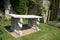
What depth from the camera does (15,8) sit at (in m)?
15.4

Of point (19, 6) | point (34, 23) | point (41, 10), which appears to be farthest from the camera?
point (41, 10)

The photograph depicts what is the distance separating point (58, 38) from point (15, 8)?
6.93 meters

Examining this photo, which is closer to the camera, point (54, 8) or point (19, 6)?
point (19, 6)

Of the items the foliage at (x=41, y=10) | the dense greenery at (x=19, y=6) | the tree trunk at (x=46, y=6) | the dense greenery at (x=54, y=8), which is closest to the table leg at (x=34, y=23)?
the dense greenery at (x=19, y=6)

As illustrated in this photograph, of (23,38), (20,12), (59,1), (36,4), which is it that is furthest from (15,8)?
(23,38)

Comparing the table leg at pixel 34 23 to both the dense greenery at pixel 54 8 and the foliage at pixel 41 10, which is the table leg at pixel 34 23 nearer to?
the foliage at pixel 41 10

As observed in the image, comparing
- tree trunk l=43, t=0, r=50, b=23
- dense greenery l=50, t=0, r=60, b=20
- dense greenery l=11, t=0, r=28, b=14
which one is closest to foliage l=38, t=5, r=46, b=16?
tree trunk l=43, t=0, r=50, b=23

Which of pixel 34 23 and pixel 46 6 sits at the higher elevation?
pixel 46 6

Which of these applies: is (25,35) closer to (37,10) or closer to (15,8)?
(15,8)

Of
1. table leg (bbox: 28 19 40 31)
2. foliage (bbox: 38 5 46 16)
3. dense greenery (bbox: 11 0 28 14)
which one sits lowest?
table leg (bbox: 28 19 40 31)

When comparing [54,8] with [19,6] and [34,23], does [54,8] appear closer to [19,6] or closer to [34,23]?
[19,6]

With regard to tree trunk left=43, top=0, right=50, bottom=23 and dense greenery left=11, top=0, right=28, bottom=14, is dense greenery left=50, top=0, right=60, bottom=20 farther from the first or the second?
dense greenery left=11, top=0, right=28, bottom=14

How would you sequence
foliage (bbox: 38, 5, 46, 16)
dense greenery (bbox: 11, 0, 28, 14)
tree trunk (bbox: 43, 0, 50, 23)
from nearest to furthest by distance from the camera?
dense greenery (bbox: 11, 0, 28, 14)
foliage (bbox: 38, 5, 46, 16)
tree trunk (bbox: 43, 0, 50, 23)

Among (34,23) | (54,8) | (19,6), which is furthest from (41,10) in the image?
(34,23)
